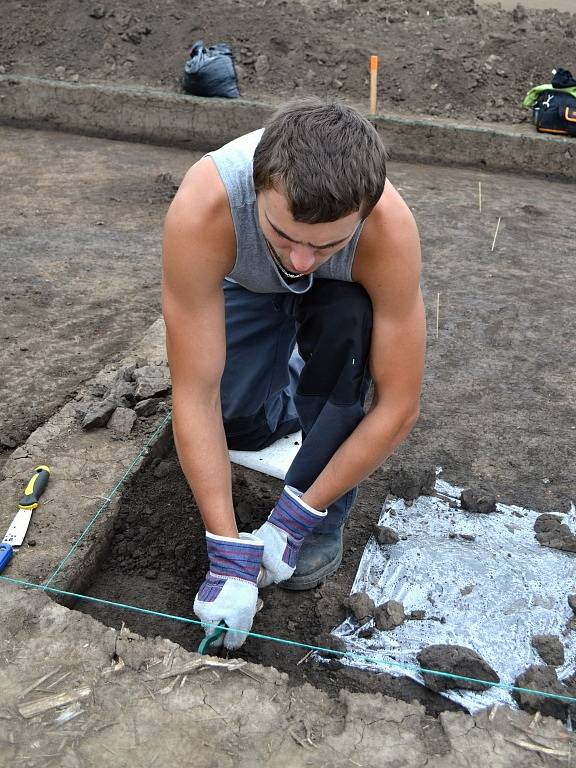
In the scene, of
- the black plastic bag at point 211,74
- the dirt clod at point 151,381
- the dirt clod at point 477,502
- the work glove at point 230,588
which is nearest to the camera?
the work glove at point 230,588

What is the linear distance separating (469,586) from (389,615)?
10.8 inches

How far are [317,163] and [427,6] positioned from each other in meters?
7.72

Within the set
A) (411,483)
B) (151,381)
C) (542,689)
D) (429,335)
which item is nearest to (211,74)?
(429,335)

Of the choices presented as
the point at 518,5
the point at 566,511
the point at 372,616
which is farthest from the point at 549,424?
the point at 518,5

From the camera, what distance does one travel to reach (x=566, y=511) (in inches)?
98.3

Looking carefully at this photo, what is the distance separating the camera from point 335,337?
6.68ft

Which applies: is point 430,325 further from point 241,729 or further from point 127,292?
point 241,729

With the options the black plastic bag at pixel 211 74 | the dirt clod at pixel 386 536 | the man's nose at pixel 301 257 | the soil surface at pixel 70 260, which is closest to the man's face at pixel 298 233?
the man's nose at pixel 301 257

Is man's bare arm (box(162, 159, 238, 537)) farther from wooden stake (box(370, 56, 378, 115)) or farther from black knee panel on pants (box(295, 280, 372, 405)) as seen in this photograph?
wooden stake (box(370, 56, 378, 115))

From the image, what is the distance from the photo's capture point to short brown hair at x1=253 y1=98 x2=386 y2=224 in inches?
60.9

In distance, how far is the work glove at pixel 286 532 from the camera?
6.78 feet

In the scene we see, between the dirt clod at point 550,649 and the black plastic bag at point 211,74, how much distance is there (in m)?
5.79

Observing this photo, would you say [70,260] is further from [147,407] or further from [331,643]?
[331,643]

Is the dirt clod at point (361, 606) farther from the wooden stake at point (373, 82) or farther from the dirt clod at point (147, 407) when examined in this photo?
the wooden stake at point (373, 82)
